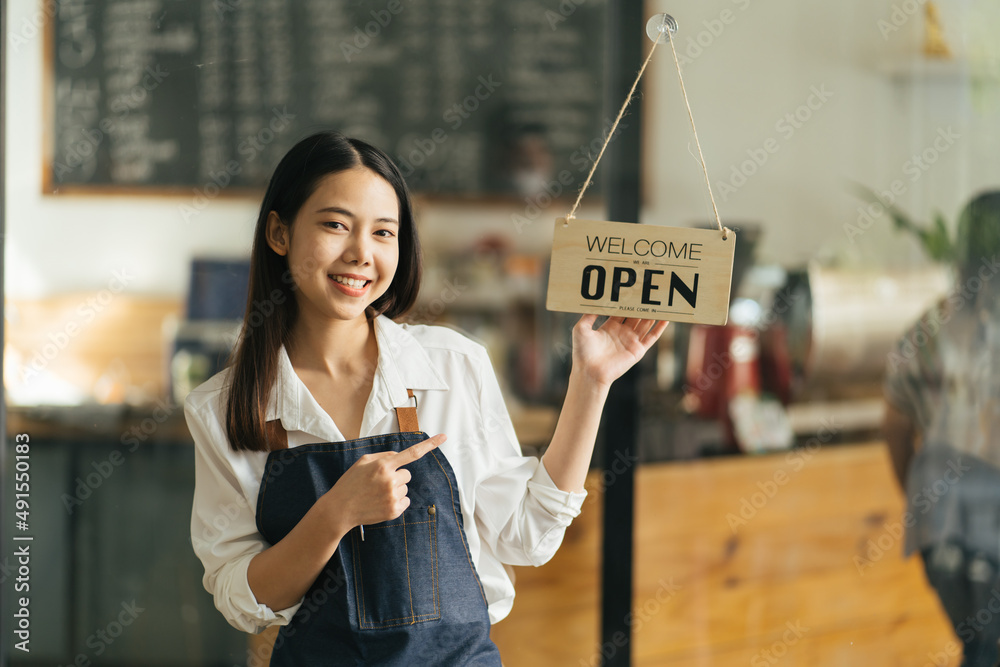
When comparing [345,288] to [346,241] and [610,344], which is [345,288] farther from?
[610,344]

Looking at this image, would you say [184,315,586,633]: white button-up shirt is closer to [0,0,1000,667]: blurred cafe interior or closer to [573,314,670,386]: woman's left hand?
[573,314,670,386]: woman's left hand

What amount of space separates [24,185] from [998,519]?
2.02 metres

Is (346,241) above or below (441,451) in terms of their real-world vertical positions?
above

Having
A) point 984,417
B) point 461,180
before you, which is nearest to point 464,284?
point 461,180

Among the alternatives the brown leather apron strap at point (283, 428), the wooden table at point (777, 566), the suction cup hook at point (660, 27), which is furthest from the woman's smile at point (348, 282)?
the wooden table at point (777, 566)

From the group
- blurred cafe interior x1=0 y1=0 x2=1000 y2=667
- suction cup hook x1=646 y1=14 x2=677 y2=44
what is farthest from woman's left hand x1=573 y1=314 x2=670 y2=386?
blurred cafe interior x1=0 y1=0 x2=1000 y2=667

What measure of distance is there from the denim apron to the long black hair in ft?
0.14

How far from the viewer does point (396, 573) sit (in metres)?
0.85

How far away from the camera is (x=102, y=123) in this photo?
139 cm

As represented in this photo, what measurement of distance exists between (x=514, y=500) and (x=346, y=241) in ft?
1.16

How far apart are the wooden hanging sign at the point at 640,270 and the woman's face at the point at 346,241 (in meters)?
0.19

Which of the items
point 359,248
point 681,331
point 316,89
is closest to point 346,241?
point 359,248

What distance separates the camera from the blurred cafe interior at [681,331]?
4.50ft

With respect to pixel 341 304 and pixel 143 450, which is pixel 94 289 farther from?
pixel 341 304
